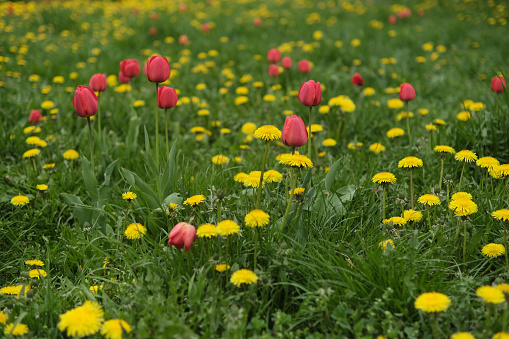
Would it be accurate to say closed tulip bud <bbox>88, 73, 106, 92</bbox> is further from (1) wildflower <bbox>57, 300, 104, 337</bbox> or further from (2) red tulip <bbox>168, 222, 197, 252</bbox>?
(1) wildflower <bbox>57, 300, 104, 337</bbox>

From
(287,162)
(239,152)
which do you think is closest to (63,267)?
(287,162)

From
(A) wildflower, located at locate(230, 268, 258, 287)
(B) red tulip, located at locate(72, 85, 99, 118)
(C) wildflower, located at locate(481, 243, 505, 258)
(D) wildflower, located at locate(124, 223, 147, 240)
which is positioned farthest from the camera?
(B) red tulip, located at locate(72, 85, 99, 118)

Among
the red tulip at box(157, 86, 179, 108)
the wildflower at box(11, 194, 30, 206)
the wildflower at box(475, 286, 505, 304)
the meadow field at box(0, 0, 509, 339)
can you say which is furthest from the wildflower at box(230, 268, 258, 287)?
the wildflower at box(11, 194, 30, 206)

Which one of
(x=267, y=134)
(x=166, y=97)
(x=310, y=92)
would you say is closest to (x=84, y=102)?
(x=166, y=97)

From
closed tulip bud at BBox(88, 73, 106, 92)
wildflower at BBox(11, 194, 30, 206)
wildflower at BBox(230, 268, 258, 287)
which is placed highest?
closed tulip bud at BBox(88, 73, 106, 92)

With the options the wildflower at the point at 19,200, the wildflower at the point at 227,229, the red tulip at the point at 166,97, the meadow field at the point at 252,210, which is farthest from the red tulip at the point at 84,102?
the wildflower at the point at 227,229

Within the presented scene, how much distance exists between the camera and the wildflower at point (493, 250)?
1.81 metres

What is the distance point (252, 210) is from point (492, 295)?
2.96 ft

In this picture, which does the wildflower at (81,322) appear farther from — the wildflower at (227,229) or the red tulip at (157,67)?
the red tulip at (157,67)

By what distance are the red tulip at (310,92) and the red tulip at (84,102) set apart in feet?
3.46

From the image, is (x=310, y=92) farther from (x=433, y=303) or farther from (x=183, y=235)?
(x=433, y=303)

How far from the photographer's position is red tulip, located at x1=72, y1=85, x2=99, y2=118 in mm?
2221

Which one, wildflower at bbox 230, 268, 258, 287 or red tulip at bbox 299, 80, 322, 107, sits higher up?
red tulip at bbox 299, 80, 322, 107

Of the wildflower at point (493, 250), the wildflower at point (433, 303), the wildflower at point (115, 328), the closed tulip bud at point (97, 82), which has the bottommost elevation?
the wildflower at point (115, 328)
